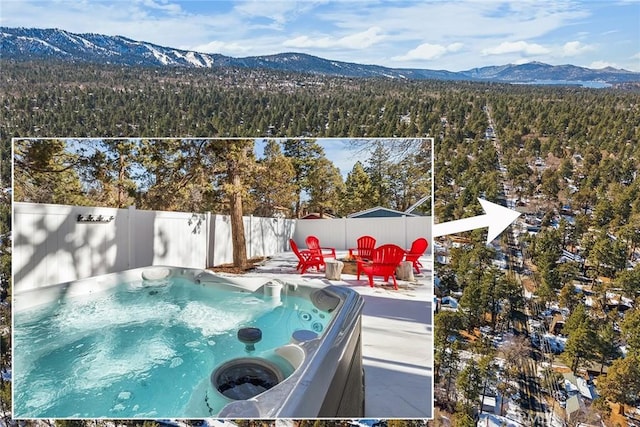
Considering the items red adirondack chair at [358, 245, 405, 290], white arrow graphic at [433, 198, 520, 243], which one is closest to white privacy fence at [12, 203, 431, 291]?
white arrow graphic at [433, 198, 520, 243]

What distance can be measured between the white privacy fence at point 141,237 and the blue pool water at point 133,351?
340 millimetres

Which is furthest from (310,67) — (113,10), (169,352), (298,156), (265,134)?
(169,352)

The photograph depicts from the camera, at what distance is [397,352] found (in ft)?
10.8

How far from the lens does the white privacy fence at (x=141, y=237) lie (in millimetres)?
3693

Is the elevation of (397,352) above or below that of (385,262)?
below

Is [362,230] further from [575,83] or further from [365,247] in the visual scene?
[575,83]

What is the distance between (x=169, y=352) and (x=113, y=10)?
6.41m

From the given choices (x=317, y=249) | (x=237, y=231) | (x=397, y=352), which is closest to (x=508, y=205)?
(x=317, y=249)

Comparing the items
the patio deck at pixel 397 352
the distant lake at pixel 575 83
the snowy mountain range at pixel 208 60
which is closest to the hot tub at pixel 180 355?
the patio deck at pixel 397 352

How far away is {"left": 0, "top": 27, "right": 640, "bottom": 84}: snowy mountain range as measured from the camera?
9.37 meters

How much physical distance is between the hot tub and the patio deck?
0.39 feet

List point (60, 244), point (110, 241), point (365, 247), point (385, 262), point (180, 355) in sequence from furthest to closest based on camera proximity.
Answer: point (365, 247) < point (385, 262) < point (110, 241) < point (60, 244) < point (180, 355)

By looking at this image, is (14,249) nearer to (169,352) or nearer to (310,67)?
(169,352)

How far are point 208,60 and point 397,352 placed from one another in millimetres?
10052
